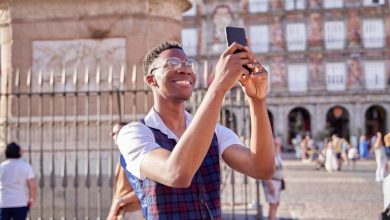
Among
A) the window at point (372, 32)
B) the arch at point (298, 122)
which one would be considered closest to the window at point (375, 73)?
the window at point (372, 32)

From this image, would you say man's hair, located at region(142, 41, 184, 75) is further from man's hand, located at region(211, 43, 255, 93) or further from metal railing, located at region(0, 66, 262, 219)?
metal railing, located at region(0, 66, 262, 219)

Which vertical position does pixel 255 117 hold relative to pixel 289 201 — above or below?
above

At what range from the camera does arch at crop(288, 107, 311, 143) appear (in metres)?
38.1

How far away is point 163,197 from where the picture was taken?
75.4 inches

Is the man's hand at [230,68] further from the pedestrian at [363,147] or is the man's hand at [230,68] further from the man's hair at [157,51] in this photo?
the pedestrian at [363,147]

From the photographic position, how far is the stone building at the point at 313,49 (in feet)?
120

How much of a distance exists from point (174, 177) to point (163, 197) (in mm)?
222

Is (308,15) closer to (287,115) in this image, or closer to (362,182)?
(287,115)

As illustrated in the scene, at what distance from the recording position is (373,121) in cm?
3988

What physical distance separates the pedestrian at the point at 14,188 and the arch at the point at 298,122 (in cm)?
3382

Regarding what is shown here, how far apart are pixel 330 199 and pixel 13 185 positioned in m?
7.67

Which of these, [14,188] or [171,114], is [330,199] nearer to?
[14,188]

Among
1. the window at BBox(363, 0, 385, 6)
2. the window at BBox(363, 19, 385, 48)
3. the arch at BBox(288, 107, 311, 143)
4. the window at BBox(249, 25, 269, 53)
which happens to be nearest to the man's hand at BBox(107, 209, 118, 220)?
the window at BBox(249, 25, 269, 53)

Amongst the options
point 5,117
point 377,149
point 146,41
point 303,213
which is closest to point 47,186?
point 5,117
